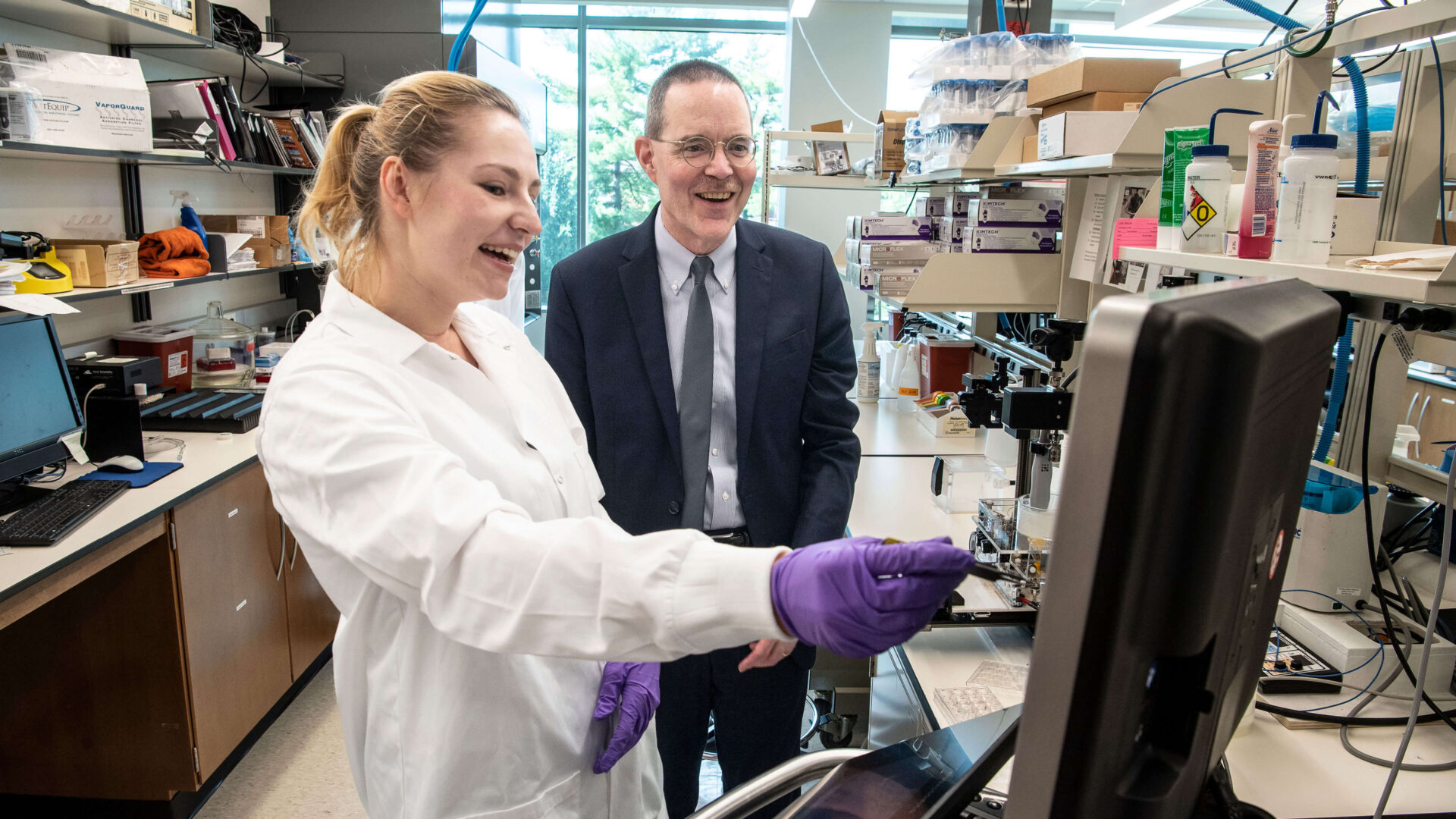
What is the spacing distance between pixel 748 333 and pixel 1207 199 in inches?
30.1

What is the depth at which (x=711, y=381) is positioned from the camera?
1678 mm

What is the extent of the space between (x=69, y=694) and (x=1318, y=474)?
2.84 metres

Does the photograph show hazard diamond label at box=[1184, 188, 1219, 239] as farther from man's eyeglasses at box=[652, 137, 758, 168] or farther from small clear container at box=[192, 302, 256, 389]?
small clear container at box=[192, 302, 256, 389]

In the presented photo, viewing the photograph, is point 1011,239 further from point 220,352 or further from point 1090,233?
point 220,352

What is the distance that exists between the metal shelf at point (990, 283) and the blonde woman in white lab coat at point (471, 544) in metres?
1.40

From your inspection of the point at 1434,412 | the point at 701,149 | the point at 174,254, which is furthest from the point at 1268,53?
the point at 174,254

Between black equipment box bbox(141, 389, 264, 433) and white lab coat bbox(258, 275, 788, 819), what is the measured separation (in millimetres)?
1732

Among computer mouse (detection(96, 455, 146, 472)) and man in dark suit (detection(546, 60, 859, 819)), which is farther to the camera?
computer mouse (detection(96, 455, 146, 472))

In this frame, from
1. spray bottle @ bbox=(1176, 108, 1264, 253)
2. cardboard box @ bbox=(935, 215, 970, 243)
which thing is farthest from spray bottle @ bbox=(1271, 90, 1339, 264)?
cardboard box @ bbox=(935, 215, 970, 243)

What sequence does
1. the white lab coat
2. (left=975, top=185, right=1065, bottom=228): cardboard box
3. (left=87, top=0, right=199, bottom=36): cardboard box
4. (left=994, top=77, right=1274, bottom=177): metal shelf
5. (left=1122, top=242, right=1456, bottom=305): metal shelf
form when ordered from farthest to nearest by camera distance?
(left=87, top=0, right=199, bottom=36): cardboard box
(left=975, top=185, right=1065, bottom=228): cardboard box
(left=994, top=77, right=1274, bottom=177): metal shelf
(left=1122, top=242, right=1456, bottom=305): metal shelf
the white lab coat

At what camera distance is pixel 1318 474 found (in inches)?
62.3

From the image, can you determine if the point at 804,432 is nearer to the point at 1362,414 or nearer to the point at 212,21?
the point at 1362,414

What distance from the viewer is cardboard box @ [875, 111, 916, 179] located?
10.6 feet

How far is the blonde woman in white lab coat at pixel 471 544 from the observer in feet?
2.44
